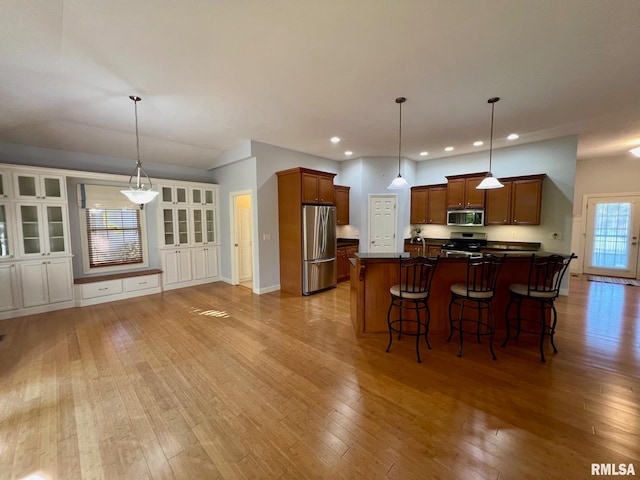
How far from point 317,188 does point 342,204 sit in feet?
4.96

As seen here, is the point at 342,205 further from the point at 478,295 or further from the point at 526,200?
the point at 478,295

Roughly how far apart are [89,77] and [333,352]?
4054 millimetres

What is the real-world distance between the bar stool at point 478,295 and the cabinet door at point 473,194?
3106 mm

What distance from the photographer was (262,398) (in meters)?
2.29

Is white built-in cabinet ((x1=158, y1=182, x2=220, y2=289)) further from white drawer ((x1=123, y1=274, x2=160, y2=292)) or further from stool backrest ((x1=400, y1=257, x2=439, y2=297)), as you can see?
stool backrest ((x1=400, y1=257, x2=439, y2=297))

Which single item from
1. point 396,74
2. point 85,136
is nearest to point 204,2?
point 396,74

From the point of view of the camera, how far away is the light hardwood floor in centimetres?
166

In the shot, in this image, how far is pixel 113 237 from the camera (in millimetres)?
5406

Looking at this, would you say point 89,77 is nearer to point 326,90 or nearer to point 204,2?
point 204,2

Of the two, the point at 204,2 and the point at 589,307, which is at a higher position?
the point at 204,2

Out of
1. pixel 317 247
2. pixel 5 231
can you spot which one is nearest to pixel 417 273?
pixel 317 247

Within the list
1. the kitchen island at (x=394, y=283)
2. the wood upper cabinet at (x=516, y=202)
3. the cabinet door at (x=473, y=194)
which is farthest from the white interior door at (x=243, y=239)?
the wood upper cabinet at (x=516, y=202)

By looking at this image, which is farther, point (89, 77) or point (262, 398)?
point (89, 77)

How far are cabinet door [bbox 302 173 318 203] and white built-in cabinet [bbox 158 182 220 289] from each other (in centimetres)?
256
